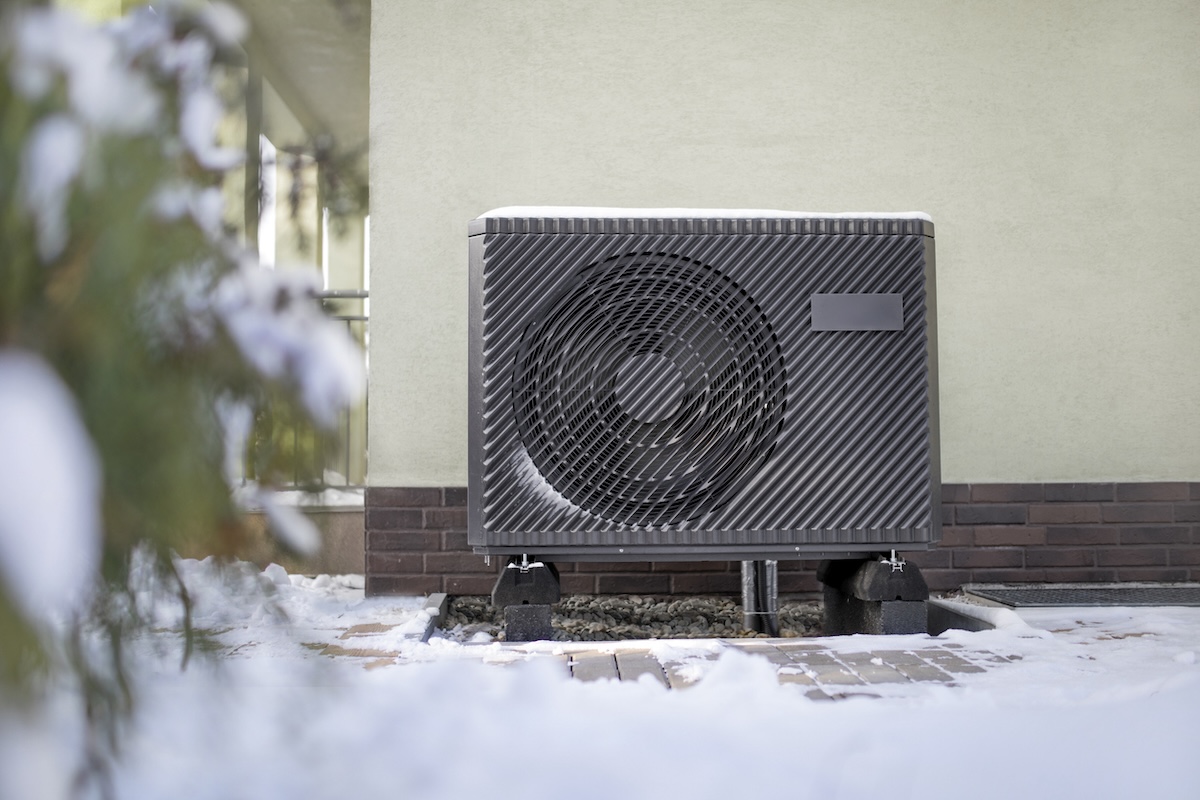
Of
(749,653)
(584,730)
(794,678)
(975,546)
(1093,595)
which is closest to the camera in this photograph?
(584,730)

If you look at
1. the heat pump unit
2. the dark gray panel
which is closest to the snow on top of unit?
the heat pump unit

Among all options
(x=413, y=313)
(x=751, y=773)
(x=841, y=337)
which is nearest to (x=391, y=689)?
(x=751, y=773)

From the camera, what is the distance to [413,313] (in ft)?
10.0

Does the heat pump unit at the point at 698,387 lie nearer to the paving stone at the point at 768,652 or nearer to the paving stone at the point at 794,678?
the paving stone at the point at 768,652

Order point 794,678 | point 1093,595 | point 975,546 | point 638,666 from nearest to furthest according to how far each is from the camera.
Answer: point 794,678
point 638,666
point 1093,595
point 975,546

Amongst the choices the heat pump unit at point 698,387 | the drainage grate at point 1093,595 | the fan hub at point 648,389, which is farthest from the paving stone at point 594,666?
the drainage grate at point 1093,595

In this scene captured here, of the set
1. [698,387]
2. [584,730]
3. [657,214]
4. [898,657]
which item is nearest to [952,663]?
[898,657]

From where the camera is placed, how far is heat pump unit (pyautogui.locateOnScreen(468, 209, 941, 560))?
2.21 meters

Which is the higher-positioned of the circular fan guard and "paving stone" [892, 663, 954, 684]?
the circular fan guard

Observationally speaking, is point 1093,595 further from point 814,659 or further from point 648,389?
point 648,389

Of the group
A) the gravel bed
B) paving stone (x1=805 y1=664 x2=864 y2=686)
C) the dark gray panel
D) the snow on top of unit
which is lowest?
the gravel bed

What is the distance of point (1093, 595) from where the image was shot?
2.82 m

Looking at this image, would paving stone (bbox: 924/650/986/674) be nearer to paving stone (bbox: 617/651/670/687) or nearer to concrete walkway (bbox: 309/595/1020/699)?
concrete walkway (bbox: 309/595/1020/699)

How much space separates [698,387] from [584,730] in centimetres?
106
